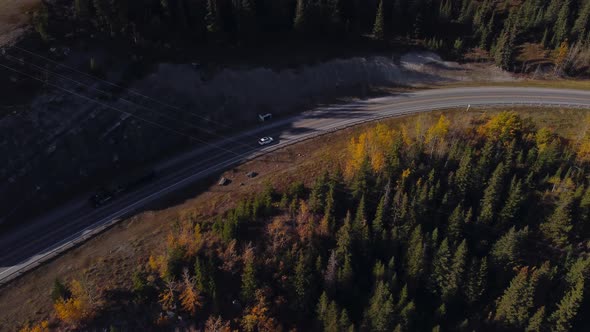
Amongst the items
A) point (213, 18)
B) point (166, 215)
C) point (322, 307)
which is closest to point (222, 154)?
point (166, 215)

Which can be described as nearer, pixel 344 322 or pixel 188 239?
pixel 344 322

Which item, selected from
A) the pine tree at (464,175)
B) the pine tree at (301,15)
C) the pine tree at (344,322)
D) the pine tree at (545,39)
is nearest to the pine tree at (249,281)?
the pine tree at (344,322)

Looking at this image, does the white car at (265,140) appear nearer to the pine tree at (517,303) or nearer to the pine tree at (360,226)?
the pine tree at (360,226)

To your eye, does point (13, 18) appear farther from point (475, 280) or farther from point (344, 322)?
point (475, 280)

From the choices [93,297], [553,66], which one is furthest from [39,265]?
[553,66]

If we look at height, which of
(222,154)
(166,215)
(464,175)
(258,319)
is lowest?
(258,319)

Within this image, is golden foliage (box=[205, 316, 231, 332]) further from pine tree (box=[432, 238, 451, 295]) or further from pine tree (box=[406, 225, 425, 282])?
pine tree (box=[432, 238, 451, 295])

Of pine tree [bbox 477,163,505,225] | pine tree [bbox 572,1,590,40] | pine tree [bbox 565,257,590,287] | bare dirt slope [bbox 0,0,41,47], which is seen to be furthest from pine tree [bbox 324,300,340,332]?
pine tree [bbox 572,1,590,40]
